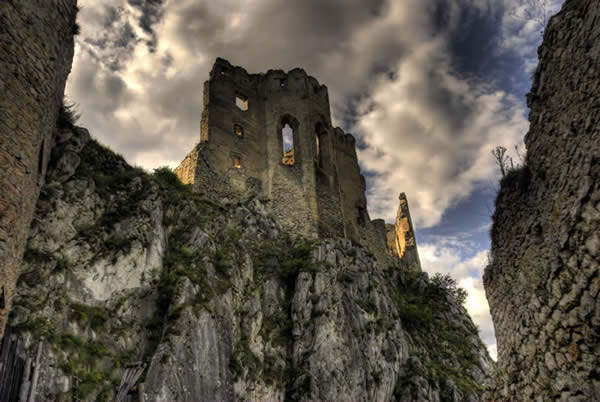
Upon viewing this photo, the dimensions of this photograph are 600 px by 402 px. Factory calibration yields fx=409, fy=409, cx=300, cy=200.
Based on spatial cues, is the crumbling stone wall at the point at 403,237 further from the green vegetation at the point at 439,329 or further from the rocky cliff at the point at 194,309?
the rocky cliff at the point at 194,309

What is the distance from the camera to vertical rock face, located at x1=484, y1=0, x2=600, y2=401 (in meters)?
4.61

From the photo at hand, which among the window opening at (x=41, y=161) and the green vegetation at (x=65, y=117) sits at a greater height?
the green vegetation at (x=65, y=117)

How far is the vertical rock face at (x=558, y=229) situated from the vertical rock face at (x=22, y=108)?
8.68 metres

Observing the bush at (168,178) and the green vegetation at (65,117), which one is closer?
the green vegetation at (65,117)

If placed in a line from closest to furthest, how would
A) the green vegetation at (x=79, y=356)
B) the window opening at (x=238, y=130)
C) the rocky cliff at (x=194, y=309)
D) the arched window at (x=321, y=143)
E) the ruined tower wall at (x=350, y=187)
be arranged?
1. the green vegetation at (x=79, y=356)
2. the rocky cliff at (x=194, y=309)
3. the window opening at (x=238, y=130)
4. the ruined tower wall at (x=350, y=187)
5. the arched window at (x=321, y=143)

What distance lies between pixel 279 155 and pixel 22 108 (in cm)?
1582

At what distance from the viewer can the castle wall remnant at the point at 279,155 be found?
21.2 meters

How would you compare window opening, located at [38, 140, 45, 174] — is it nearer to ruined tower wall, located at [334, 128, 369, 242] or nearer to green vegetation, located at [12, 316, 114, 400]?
green vegetation, located at [12, 316, 114, 400]

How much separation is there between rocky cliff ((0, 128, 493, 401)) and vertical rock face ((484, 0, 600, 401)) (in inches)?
338

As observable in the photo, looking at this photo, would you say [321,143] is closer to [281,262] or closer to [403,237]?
[281,262]

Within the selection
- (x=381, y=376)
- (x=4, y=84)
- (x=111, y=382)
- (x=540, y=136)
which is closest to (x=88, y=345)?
(x=111, y=382)

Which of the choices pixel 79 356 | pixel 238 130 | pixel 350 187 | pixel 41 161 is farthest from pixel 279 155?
pixel 79 356

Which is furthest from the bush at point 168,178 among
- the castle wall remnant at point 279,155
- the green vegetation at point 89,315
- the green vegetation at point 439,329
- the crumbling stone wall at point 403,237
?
the crumbling stone wall at point 403,237

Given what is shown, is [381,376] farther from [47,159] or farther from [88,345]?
[47,159]
